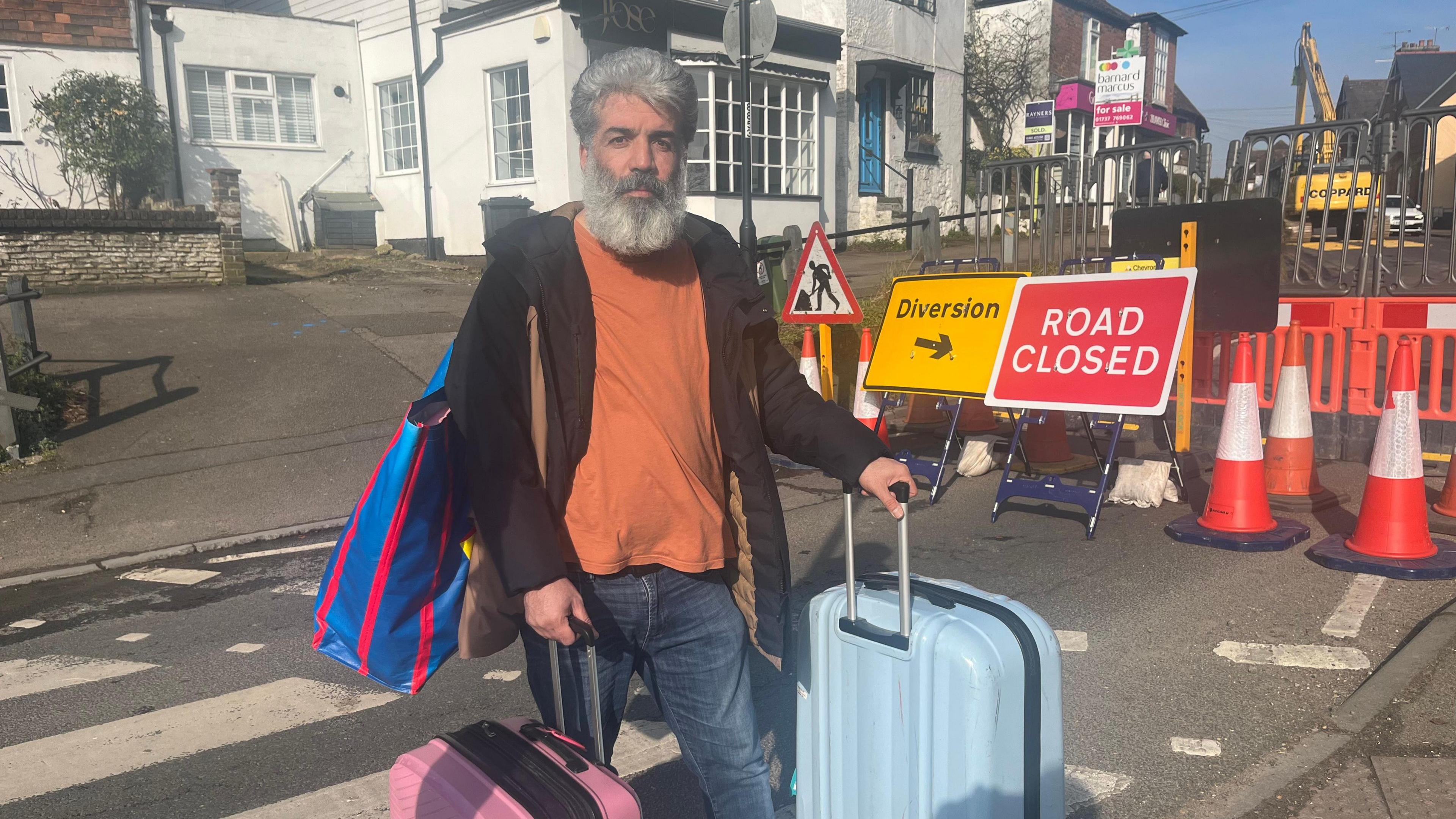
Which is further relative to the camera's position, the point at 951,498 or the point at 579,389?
the point at 951,498

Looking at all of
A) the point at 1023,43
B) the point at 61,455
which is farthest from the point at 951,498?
the point at 1023,43

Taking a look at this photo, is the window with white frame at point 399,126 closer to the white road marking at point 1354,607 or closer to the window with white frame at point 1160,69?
the white road marking at point 1354,607

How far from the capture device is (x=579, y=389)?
2.16 metres

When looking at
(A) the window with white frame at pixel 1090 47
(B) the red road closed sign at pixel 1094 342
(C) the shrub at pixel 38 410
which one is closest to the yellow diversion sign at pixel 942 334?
(B) the red road closed sign at pixel 1094 342

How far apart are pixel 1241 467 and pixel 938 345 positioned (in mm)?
2253

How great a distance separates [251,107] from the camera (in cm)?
1958

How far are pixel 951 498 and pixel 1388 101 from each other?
41.3 metres

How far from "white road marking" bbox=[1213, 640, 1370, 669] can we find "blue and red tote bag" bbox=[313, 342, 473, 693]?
3267mm

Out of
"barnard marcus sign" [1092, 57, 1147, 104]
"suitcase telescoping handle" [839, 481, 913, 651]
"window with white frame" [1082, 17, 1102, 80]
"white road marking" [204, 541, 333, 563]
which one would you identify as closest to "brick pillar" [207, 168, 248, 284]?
"white road marking" [204, 541, 333, 563]

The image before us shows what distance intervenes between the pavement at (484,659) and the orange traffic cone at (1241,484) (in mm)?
194

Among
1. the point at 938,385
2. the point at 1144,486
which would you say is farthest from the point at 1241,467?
the point at 938,385

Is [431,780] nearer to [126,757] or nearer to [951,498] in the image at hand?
[126,757]

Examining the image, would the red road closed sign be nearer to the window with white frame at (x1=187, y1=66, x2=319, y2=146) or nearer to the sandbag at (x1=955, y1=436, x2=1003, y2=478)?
the sandbag at (x1=955, y1=436, x2=1003, y2=478)

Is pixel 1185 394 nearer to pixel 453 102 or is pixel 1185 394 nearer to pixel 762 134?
pixel 762 134
